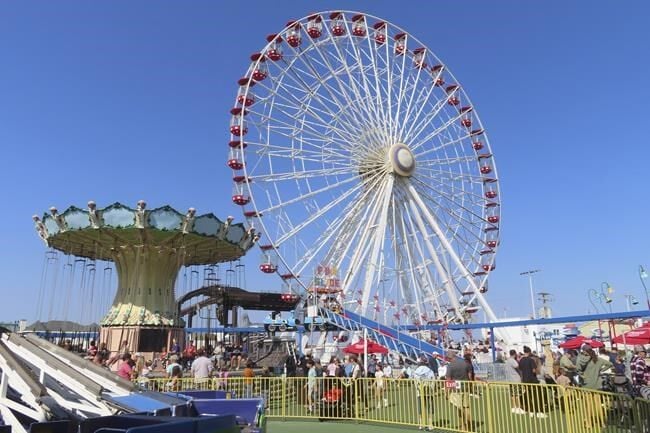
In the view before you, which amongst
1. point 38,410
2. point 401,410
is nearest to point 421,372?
point 401,410

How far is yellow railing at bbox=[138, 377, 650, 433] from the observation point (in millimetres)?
6332

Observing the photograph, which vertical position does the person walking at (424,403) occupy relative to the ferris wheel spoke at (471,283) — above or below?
below

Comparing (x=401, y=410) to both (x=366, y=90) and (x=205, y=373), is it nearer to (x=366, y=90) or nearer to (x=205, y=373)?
(x=205, y=373)

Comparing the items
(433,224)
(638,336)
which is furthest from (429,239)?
(638,336)

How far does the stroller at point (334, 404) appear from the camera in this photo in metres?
10.4

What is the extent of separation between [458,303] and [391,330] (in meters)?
4.56

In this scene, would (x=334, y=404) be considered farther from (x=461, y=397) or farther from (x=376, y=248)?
(x=376, y=248)

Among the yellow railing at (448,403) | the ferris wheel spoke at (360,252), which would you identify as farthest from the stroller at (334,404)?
the ferris wheel spoke at (360,252)

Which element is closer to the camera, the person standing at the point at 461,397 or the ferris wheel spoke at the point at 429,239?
the person standing at the point at 461,397

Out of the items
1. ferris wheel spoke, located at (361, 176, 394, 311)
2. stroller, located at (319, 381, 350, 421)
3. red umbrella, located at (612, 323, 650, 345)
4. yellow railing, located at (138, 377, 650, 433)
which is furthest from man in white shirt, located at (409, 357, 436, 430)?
ferris wheel spoke, located at (361, 176, 394, 311)

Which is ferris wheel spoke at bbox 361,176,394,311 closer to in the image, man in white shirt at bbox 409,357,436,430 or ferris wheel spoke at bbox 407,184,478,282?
ferris wheel spoke at bbox 407,184,478,282

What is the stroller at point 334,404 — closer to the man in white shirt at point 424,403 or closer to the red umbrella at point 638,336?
the man in white shirt at point 424,403

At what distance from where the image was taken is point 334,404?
34.0 feet

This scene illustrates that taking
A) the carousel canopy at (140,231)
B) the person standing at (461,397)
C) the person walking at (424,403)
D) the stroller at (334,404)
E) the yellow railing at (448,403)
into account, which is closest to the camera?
the yellow railing at (448,403)
